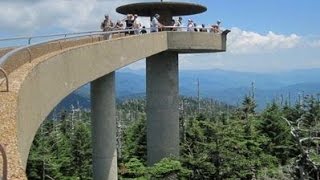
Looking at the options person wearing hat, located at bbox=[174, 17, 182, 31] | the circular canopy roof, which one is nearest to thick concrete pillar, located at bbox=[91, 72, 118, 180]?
person wearing hat, located at bbox=[174, 17, 182, 31]

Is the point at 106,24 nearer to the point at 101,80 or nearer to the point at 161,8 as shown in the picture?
the point at 101,80

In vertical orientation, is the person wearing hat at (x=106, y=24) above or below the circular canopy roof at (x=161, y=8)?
below

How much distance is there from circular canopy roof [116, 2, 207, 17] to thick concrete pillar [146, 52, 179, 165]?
267 cm

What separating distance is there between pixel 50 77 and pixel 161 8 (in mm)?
17513

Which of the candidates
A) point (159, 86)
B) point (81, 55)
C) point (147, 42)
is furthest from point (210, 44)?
point (81, 55)

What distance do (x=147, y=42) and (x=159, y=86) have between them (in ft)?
20.9

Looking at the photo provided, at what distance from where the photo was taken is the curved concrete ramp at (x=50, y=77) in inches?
361

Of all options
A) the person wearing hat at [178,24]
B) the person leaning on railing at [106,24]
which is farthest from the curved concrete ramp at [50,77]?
the person leaning on railing at [106,24]

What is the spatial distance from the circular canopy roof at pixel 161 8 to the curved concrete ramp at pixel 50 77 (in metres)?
2.29

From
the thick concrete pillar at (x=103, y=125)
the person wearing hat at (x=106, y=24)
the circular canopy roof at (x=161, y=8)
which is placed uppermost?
the circular canopy roof at (x=161, y=8)

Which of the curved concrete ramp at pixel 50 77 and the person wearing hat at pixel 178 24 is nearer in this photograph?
the curved concrete ramp at pixel 50 77

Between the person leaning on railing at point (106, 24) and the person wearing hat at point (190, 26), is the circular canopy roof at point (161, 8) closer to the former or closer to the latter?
the person wearing hat at point (190, 26)

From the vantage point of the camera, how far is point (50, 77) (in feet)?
48.5

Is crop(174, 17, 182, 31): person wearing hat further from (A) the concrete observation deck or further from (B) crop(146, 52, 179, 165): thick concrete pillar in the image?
(B) crop(146, 52, 179, 165): thick concrete pillar
